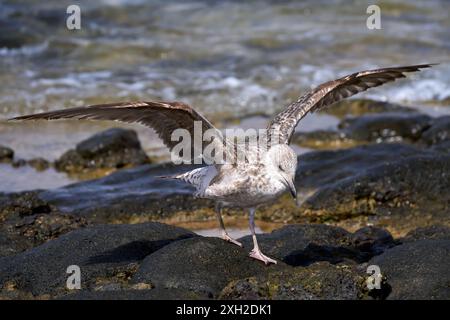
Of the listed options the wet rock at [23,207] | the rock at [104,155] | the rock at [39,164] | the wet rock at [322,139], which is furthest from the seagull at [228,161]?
the wet rock at [322,139]

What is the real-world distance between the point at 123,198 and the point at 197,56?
8473 millimetres

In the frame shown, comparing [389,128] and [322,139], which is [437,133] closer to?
[389,128]

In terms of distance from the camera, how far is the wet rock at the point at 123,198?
8.45m

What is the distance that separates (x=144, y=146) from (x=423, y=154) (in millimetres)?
4016

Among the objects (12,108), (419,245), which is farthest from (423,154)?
(12,108)

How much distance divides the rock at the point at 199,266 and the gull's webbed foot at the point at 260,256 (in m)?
0.03

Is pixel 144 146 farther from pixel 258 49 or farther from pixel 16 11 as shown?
pixel 16 11

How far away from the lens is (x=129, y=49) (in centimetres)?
1725

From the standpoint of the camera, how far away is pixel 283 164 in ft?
19.6

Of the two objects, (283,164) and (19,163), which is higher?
(283,164)

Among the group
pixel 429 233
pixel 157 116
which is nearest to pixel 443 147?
pixel 429 233

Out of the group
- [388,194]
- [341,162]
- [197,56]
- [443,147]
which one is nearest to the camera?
[388,194]

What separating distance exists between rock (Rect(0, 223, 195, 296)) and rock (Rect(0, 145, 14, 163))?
14.5 feet

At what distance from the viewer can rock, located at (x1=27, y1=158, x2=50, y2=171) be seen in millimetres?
10305
